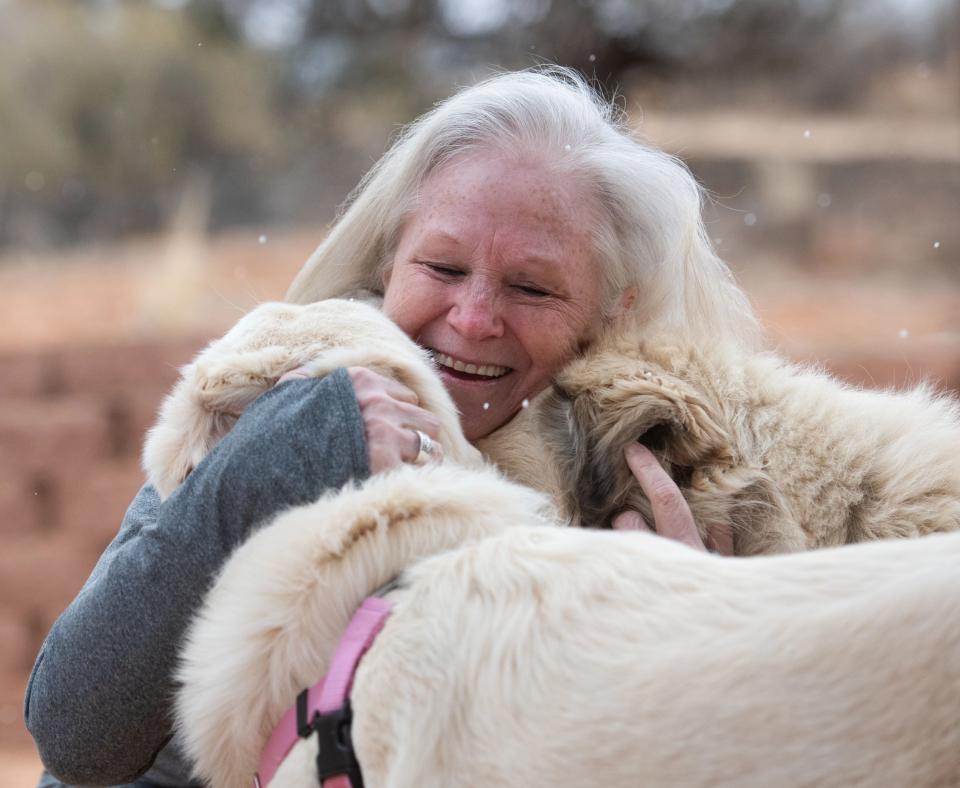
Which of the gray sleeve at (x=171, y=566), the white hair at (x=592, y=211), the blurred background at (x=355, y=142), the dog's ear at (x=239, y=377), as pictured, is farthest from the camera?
the blurred background at (x=355, y=142)

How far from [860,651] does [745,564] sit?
19 centimetres

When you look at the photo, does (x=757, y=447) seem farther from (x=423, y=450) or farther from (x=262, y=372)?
(x=262, y=372)

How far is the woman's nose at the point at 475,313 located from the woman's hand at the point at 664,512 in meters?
0.41

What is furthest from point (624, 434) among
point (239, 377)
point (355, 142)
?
point (355, 142)

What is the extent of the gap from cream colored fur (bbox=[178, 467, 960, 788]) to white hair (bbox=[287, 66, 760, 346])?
2.98ft

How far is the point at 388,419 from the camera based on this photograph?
5.39 ft

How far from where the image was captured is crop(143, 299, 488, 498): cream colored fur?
1757 mm

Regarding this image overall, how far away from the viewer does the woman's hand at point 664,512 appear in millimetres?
1895

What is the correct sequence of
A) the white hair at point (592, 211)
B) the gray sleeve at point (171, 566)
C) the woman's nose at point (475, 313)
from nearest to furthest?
the gray sleeve at point (171, 566) < the woman's nose at point (475, 313) < the white hair at point (592, 211)

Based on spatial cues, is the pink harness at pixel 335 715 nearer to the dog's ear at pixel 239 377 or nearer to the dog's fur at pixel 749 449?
the dog's ear at pixel 239 377

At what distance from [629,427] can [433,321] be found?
0.50m

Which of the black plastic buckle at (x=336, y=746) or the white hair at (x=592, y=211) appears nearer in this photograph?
the black plastic buckle at (x=336, y=746)

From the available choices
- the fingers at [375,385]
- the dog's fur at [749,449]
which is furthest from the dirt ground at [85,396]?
the fingers at [375,385]

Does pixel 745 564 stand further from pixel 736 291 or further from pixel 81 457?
pixel 81 457
